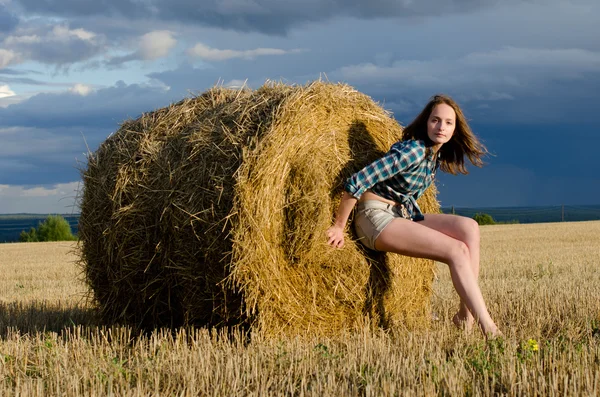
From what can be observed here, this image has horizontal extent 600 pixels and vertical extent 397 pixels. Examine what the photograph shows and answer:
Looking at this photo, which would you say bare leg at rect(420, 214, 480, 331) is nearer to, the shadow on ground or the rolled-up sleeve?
the rolled-up sleeve

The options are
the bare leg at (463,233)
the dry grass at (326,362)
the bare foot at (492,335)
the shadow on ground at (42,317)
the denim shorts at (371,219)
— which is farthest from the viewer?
the shadow on ground at (42,317)

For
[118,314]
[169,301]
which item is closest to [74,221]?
[118,314]

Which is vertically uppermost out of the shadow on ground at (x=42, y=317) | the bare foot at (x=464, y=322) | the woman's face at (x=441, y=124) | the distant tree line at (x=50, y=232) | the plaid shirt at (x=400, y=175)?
the woman's face at (x=441, y=124)

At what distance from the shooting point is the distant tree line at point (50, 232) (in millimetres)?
41219

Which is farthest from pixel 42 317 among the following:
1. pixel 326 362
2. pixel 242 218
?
pixel 326 362

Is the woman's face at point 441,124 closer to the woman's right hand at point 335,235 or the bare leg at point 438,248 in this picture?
the bare leg at point 438,248

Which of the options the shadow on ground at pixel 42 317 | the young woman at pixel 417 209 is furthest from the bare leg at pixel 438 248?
the shadow on ground at pixel 42 317

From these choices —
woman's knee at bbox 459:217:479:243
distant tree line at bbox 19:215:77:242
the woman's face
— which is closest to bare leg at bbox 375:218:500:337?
woman's knee at bbox 459:217:479:243

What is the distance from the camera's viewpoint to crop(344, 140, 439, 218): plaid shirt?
569cm

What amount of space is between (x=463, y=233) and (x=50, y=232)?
38995 mm

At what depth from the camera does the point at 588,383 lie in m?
4.06

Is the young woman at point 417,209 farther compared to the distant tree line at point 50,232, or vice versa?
the distant tree line at point 50,232

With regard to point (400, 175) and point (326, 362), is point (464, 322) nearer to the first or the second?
point (400, 175)

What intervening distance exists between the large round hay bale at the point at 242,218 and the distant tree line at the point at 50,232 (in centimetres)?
3627
